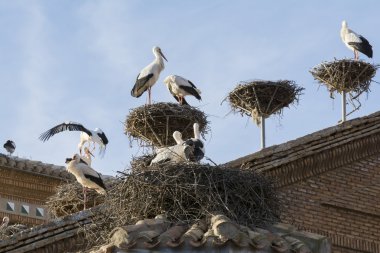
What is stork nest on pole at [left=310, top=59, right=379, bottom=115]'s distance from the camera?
1871 cm

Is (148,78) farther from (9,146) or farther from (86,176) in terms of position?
(9,146)

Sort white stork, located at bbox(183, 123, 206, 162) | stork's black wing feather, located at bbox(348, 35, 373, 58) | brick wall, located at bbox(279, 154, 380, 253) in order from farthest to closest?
stork's black wing feather, located at bbox(348, 35, 373, 58) → brick wall, located at bbox(279, 154, 380, 253) → white stork, located at bbox(183, 123, 206, 162)

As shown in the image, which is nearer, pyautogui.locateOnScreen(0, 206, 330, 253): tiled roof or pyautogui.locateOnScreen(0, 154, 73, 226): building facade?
pyautogui.locateOnScreen(0, 206, 330, 253): tiled roof

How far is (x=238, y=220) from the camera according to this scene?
11375mm

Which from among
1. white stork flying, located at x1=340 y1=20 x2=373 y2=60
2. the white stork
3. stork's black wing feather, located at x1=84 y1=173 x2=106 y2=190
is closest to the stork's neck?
stork's black wing feather, located at x1=84 y1=173 x2=106 y2=190

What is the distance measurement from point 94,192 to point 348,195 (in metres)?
3.92

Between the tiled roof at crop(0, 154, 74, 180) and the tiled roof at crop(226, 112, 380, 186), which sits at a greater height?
the tiled roof at crop(0, 154, 74, 180)

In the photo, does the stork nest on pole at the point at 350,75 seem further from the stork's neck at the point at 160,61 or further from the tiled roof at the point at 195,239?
the tiled roof at the point at 195,239

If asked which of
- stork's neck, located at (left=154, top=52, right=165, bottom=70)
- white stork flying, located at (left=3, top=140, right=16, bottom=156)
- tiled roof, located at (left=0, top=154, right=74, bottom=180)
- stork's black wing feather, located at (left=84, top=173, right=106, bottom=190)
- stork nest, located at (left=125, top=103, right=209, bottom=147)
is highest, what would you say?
white stork flying, located at (left=3, top=140, right=16, bottom=156)

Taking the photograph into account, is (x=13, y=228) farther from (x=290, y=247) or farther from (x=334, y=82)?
(x=290, y=247)

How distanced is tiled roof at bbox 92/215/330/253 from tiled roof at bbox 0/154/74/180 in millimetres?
12077

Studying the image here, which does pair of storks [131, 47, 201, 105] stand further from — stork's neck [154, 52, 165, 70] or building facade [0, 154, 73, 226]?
building facade [0, 154, 73, 226]

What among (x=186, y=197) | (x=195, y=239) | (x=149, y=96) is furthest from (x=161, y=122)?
(x=195, y=239)

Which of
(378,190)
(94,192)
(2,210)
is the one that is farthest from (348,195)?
(2,210)
